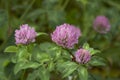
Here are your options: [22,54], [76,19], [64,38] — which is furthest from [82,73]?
[76,19]

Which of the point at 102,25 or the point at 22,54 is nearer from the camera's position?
the point at 22,54

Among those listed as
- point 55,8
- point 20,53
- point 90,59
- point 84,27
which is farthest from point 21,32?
point 84,27

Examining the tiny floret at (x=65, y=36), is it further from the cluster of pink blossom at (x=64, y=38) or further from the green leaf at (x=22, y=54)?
the green leaf at (x=22, y=54)

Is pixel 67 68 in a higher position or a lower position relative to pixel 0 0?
lower

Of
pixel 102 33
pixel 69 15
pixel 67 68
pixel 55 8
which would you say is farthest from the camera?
pixel 69 15

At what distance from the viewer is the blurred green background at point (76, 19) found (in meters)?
2.65

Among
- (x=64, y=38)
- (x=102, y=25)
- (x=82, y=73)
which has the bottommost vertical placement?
(x=82, y=73)

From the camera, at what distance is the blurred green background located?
2.65 m

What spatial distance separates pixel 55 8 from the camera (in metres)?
2.88

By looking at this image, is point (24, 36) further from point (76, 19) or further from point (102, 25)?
point (76, 19)

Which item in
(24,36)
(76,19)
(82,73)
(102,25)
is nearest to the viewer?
(82,73)

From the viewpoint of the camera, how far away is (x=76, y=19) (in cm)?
321

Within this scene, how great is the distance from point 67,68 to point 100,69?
1583 millimetres

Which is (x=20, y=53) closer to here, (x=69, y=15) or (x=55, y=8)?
(x=55, y=8)
